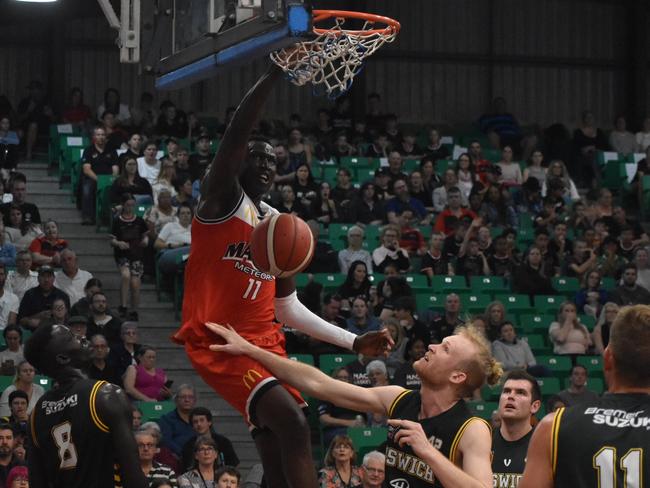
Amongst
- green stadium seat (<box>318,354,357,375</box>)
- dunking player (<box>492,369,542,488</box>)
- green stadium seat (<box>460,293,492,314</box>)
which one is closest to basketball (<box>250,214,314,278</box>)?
dunking player (<box>492,369,542,488</box>)

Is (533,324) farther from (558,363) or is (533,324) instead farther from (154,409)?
(154,409)

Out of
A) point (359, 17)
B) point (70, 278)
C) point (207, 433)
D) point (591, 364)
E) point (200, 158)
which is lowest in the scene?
point (207, 433)

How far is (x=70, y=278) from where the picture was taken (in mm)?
13781

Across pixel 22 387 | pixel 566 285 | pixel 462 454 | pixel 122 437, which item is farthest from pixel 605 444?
pixel 566 285

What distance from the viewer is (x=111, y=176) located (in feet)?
52.7

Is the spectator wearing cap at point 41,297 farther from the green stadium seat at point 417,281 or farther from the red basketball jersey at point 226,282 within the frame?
the red basketball jersey at point 226,282

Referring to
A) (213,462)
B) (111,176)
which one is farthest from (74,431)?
(111,176)

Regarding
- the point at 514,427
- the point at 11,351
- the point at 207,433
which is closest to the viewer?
the point at 514,427

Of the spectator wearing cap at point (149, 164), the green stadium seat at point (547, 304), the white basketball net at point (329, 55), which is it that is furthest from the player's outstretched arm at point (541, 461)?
the spectator wearing cap at point (149, 164)

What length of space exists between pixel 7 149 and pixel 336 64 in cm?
981

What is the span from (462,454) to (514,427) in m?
2.04

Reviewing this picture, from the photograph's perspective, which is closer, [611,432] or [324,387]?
[611,432]

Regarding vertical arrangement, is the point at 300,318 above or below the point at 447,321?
above

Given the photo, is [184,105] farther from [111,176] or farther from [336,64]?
[336,64]
